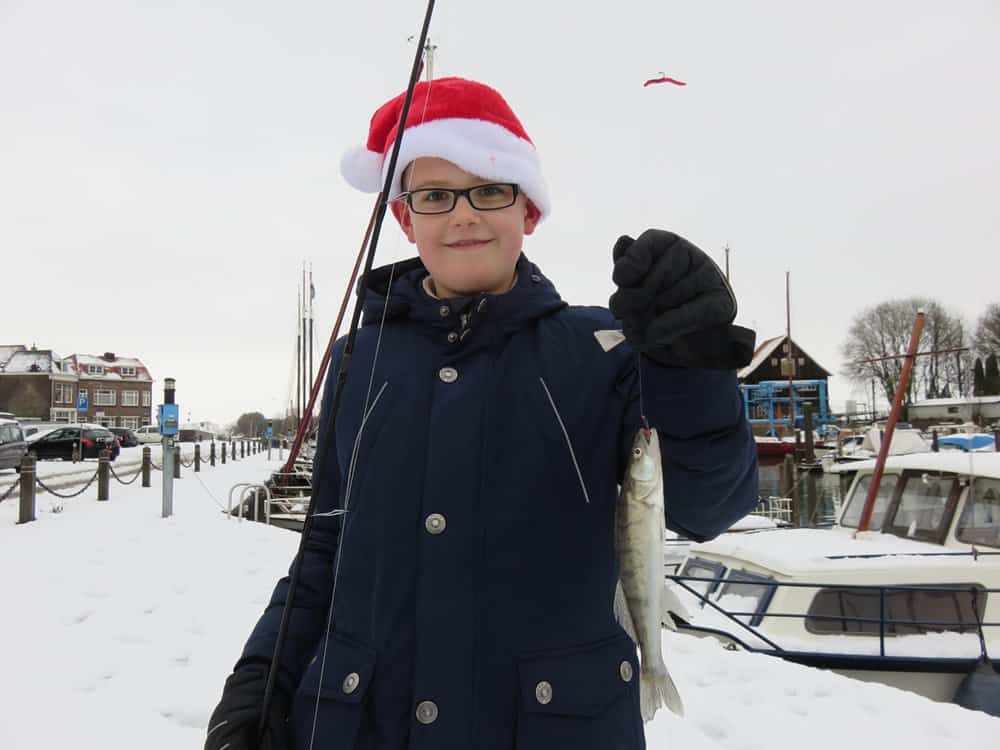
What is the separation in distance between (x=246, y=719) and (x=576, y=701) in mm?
886

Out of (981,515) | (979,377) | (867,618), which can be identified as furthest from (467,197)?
(979,377)

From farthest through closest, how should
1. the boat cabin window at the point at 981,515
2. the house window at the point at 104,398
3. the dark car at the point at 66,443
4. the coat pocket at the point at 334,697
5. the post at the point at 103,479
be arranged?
1. the house window at the point at 104,398
2. the dark car at the point at 66,443
3. the post at the point at 103,479
4. the boat cabin window at the point at 981,515
5. the coat pocket at the point at 334,697

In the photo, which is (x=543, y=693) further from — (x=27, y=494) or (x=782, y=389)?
(x=782, y=389)

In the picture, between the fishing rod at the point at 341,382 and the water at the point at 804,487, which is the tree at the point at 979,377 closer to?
the water at the point at 804,487

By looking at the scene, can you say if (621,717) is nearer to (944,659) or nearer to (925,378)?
(944,659)

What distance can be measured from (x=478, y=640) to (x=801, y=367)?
59.0m

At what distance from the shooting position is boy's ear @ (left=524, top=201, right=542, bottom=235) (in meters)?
2.06

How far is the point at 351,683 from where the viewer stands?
1566 millimetres

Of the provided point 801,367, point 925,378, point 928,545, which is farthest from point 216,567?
point 925,378

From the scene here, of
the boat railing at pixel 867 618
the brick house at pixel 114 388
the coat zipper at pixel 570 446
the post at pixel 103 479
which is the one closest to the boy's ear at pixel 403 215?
the coat zipper at pixel 570 446

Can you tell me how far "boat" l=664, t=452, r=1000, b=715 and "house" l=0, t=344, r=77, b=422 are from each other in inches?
2639

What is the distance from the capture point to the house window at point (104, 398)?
6888 cm

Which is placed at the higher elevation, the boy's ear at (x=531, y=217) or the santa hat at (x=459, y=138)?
the santa hat at (x=459, y=138)

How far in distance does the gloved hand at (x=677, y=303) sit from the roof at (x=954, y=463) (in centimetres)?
776
